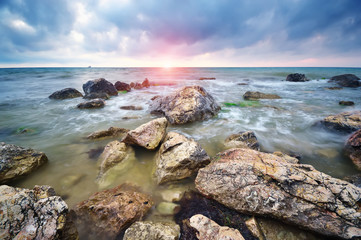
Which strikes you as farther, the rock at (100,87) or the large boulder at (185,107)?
the rock at (100,87)

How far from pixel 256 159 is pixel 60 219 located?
10.8 feet

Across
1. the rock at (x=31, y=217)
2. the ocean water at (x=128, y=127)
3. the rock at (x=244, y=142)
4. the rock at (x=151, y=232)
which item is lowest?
the ocean water at (x=128, y=127)

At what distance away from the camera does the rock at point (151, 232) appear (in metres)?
2.10

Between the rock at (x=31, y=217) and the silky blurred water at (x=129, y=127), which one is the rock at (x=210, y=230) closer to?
the silky blurred water at (x=129, y=127)

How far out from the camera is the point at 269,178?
2.64 meters

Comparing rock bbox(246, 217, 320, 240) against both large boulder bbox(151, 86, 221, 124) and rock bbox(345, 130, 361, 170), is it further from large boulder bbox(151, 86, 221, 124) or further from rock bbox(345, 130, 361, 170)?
large boulder bbox(151, 86, 221, 124)

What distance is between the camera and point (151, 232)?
2150 mm

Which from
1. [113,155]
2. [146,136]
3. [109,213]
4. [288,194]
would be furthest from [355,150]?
[113,155]

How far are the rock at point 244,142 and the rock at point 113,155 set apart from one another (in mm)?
→ 2925

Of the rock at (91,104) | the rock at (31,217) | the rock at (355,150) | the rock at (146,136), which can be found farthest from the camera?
the rock at (91,104)

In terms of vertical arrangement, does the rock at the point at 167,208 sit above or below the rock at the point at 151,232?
below

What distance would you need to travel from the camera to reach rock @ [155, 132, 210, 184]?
3266mm

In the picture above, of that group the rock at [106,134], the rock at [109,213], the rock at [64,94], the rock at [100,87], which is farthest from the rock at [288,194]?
the rock at [64,94]

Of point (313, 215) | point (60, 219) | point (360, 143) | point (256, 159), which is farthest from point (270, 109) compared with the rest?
point (60, 219)
